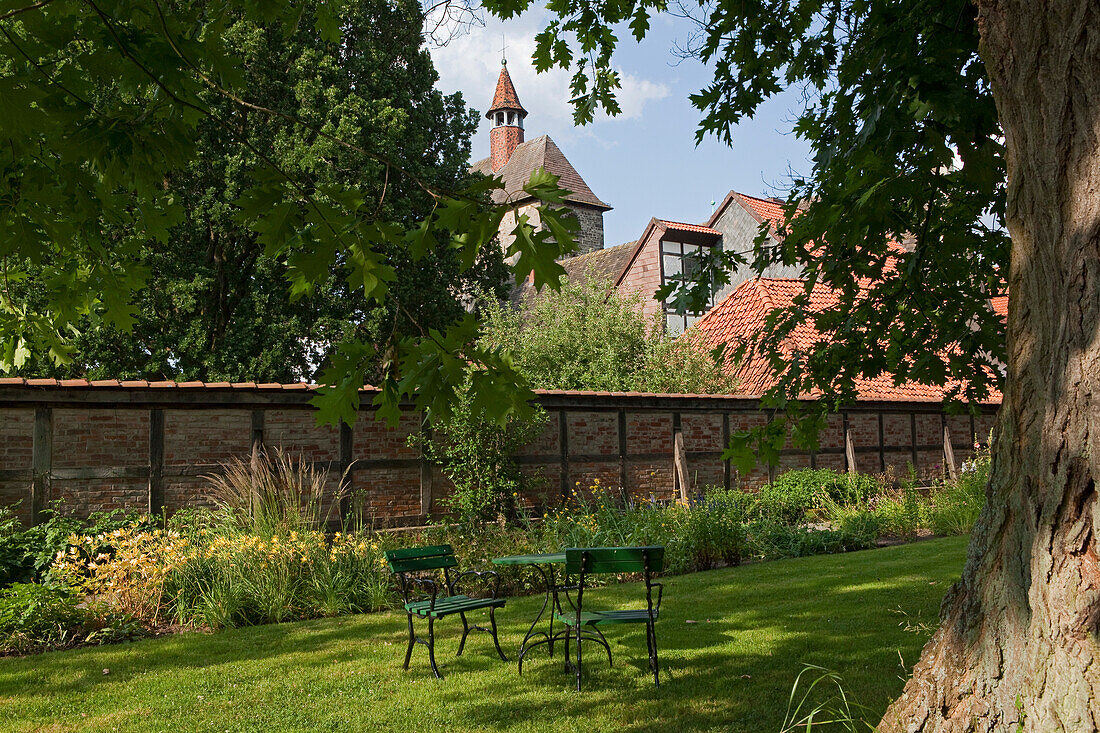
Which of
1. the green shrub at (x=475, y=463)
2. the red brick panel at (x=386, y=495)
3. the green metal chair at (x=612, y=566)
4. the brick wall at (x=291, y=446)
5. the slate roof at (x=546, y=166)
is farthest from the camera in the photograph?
the slate roof at (x=546, y=166)

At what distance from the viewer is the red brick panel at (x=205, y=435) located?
9.50 m

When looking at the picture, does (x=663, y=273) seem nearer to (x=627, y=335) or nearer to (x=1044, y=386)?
(x=627, y=335)

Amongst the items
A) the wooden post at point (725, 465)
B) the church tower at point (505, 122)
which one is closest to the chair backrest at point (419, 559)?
the wooden post at point (725, 465)

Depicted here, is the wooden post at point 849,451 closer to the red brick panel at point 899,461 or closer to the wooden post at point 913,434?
the red brick panel at point 899,461

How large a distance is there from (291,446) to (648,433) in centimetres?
570

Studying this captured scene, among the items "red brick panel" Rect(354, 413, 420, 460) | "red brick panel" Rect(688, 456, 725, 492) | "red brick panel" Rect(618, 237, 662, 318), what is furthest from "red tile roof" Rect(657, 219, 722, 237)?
"red brick panel" Rect(354, 413, 420, 460)

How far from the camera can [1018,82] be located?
299cm

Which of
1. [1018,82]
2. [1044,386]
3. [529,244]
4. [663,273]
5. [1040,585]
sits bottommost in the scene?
[1040,585]

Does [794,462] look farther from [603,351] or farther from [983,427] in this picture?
[983,427]

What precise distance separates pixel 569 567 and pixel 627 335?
14279 millimetres

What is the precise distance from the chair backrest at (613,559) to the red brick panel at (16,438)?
6.21 m

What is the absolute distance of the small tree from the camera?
1898 cm

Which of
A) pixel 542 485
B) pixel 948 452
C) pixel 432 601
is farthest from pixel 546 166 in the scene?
pixel 432 601

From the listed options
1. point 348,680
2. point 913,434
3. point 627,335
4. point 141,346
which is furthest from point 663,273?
point 348,680
